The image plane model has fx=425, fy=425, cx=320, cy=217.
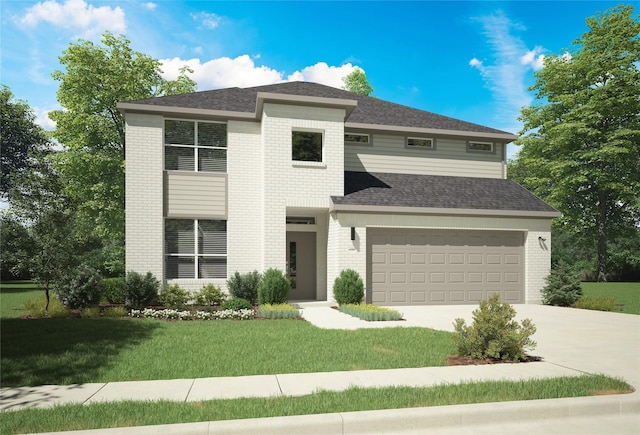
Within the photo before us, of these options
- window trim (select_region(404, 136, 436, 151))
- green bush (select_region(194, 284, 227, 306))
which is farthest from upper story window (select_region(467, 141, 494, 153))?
green bush (select_region(194, 284, 227, 306))

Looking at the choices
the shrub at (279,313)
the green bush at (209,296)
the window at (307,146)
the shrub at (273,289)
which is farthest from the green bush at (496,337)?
the window at (307,146)

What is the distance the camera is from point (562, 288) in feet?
52.2

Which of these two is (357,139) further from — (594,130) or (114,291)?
(594,130)

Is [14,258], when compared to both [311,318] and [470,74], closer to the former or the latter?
[311,318]

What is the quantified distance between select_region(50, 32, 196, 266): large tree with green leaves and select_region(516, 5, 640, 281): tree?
95.2ft

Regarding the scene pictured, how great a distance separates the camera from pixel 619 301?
17.4 m

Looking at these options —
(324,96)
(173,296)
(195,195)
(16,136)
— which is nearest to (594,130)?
(324,96)

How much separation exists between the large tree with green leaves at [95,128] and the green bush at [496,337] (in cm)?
2337

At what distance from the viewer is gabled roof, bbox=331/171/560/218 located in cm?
1557

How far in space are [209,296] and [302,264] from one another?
402 centimetres

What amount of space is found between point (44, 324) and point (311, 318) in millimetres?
6848

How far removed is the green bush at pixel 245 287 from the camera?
14789mm

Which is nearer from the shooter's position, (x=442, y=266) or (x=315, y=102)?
(x=315, y=102)

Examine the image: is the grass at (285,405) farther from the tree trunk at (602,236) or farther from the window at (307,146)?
the tree trunk at (602,236)
